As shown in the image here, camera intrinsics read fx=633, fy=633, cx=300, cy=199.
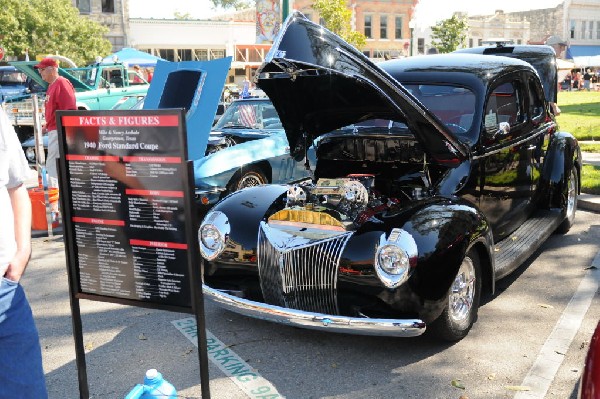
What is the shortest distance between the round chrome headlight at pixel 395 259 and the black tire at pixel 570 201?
3.36 metres

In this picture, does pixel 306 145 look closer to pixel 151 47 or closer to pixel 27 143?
pixel 27 143

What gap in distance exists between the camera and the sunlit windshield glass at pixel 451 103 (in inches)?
203

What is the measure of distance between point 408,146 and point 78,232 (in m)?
2.77

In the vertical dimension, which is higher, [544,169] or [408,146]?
[408,146]

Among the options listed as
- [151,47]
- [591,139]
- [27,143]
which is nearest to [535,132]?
[591,139]

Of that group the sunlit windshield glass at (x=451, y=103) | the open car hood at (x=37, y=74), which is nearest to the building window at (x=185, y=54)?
the open car hood at (x=37, y=74)

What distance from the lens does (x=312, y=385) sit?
148 inches

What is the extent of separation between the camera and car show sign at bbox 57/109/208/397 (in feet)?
9.27

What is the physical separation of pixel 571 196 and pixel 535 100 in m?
1.44

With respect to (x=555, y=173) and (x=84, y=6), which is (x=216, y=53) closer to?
(x=84, y=6)

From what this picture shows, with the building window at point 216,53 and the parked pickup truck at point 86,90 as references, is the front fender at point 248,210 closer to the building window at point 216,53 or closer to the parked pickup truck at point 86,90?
the parked pickup truck at point 86,90

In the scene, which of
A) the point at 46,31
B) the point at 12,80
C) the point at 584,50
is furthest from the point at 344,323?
the point at 584,50

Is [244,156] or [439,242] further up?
[244,156]

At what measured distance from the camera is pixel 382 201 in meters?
4.58
